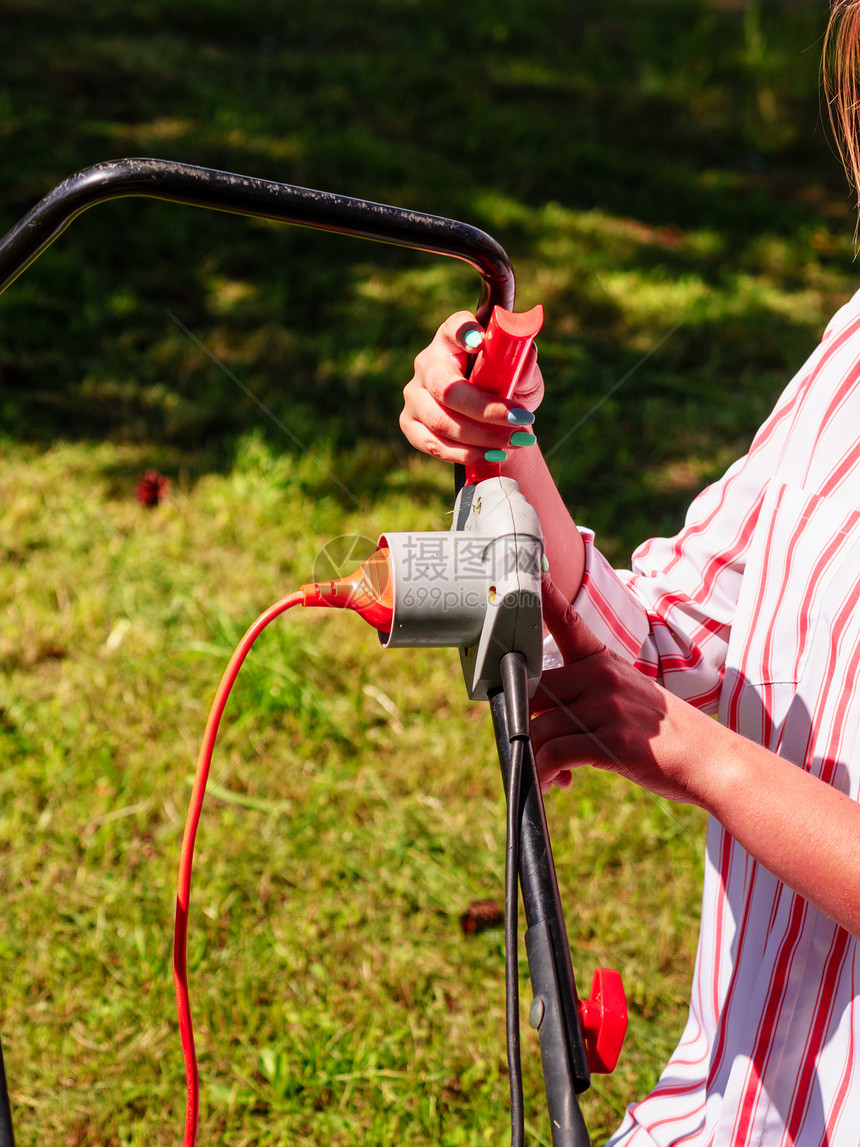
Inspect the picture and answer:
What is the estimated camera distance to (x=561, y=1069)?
25.6 inches

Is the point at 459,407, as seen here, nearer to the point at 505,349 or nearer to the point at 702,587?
the point at 505,349

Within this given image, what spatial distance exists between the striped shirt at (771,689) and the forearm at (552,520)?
3cm

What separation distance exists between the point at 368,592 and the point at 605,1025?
1.23ft

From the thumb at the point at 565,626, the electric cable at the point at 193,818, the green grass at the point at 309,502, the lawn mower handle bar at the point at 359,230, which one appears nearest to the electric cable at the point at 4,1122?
the lawn mower handle bar at the point at 359,230

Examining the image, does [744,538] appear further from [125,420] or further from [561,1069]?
[125,420]

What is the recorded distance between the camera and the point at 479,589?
2.62ft

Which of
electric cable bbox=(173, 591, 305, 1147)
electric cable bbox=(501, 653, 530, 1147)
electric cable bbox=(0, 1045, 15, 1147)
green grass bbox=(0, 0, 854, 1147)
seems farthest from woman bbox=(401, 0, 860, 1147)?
green grass bbox=(0, 0, 854, 1147)

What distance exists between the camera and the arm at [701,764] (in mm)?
846

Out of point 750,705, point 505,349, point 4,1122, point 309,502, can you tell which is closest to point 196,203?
point 505,349

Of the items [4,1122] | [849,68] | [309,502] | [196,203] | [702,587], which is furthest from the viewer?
[309,502]

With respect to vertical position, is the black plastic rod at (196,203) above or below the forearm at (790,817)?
above

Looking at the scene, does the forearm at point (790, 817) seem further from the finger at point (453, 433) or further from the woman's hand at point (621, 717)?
the finger at point (453, 433)

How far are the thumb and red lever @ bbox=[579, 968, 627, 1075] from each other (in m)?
0.25

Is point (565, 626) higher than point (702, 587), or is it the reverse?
point (702, 587)
